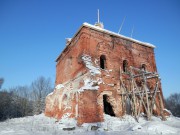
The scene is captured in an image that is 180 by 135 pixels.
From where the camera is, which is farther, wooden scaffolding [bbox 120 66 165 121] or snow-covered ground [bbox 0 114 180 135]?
wooden scaffolding [bbox 120 66 165 121]

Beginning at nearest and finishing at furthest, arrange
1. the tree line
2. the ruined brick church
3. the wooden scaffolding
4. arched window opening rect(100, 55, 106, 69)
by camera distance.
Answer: the ruined brick church < the wooden scaffolding < arched window opening rect(100, 55, 106, 69) < the tree line

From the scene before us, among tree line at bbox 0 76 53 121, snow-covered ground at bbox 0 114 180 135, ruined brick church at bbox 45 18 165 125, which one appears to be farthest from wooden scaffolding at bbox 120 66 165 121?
tree line at bbox 0 76 53 121

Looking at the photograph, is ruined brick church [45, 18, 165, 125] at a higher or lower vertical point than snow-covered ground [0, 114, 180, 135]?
higher

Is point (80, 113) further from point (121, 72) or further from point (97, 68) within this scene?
point (121, 72)

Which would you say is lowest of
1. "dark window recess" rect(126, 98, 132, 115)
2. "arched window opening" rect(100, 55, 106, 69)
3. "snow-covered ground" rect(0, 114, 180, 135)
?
"snow-covered ground" rect(0, 114, 180, 135)

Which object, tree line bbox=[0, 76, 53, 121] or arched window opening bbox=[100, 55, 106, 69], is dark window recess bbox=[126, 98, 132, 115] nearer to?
arched window opening bbox=[100, 55, 106, 69]

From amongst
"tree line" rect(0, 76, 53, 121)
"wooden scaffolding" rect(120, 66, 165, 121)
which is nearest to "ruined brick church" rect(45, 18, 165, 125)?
"wooden scaffolding" rect(120, 66, 165, 121)

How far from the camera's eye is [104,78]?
11.6 metres

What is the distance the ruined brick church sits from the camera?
33.9 feet

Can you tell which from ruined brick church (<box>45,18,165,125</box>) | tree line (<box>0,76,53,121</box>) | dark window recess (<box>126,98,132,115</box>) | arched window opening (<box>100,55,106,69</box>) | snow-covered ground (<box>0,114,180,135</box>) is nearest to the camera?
snow-covered ground (<box>0,114,180,135</box>)

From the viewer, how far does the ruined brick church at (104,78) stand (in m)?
10.3

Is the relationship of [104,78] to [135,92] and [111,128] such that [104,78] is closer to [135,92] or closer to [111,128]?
[135,92]

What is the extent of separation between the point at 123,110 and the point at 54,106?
7.18 meters

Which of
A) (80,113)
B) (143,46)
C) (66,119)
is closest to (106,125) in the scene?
(80,113)
